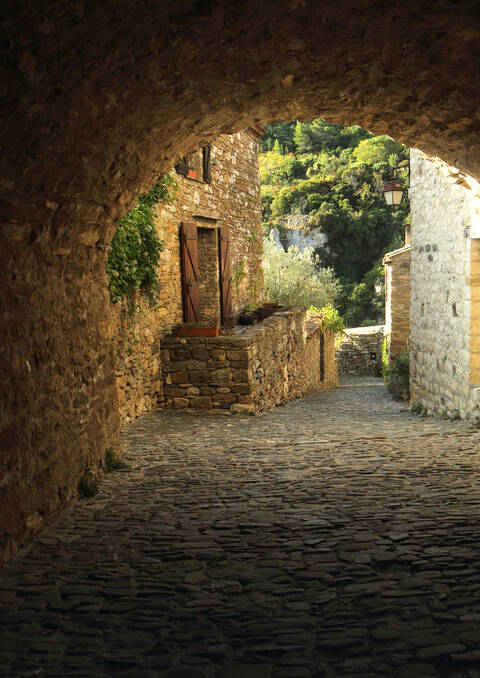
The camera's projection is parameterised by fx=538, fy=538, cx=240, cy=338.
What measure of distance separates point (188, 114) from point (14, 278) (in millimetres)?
1462

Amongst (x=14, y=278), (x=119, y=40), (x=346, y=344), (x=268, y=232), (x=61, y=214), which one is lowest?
(x=346, y=344)

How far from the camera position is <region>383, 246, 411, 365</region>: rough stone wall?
16.1 metres

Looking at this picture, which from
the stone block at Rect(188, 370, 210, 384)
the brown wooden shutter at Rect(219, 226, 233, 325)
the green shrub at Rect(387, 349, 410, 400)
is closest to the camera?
the stone block at Rect(188, 370, 210, 384)

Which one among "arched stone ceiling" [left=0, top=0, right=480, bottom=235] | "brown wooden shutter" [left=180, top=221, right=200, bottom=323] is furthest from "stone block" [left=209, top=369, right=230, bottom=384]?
"arched stone ceiling" [left=0, top=0, right=480, bottom=235]

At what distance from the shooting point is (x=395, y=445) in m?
5.53

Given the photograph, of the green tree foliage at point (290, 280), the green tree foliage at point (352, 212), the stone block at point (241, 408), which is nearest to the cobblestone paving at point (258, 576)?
the stone block at point (241, 408)

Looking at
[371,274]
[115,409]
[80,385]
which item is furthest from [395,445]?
[371,274]

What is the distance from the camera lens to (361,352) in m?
24.7

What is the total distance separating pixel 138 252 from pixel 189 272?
1.70 metres

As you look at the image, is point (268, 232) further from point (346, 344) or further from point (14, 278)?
point (14, 278)

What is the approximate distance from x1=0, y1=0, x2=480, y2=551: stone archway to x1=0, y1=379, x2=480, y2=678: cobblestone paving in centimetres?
50

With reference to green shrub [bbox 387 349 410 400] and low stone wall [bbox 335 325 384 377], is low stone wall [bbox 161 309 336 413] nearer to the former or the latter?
green shrub [bbox 387 349 410 400]

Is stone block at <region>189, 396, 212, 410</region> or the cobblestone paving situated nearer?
the cobblestone paving

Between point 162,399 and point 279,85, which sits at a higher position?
point 279,85
